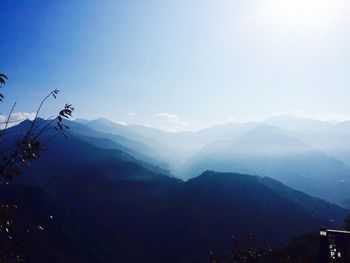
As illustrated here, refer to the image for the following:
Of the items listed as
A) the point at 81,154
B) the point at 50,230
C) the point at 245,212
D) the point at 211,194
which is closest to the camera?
the point at 50,230

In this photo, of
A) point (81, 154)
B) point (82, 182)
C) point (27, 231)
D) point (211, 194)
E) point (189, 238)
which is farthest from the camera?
point (81, 154)

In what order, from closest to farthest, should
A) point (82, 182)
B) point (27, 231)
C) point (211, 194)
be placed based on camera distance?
point (27, 231) → point (211, 194) → point (82, 182)

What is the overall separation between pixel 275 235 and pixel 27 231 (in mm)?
94378

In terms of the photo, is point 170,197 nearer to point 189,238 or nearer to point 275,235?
point 189,238

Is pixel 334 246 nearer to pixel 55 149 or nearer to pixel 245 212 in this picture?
pixel 245 212

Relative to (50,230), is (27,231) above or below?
above

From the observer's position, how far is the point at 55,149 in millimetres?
190250

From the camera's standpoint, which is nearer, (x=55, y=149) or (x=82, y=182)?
(x=82, y=182)

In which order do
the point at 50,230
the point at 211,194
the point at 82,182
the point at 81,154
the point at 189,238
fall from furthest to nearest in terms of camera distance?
the point at 81,154
the point at 82,182
the point at 211,194
the point at 189,238
the point at 50,230

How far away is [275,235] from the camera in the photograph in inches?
3580

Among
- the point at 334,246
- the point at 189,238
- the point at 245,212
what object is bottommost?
the point at 189,238

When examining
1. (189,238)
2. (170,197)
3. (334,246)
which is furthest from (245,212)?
(334,246)

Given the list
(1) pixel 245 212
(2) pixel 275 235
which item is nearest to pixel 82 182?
(1) pixel 245 212

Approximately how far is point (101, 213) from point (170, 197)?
78.3 feet
